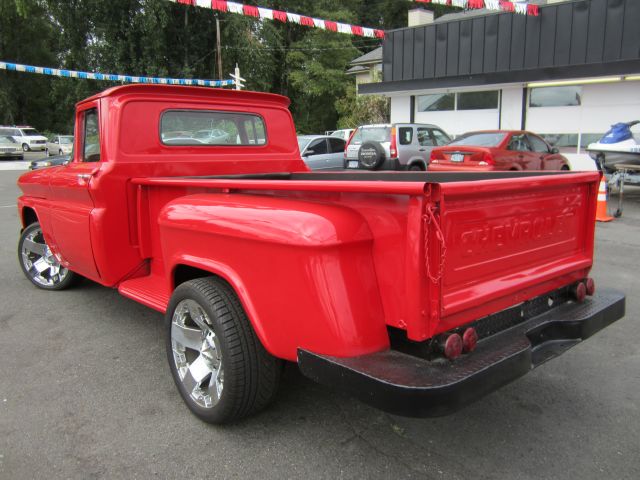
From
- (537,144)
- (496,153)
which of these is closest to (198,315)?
(496,153)

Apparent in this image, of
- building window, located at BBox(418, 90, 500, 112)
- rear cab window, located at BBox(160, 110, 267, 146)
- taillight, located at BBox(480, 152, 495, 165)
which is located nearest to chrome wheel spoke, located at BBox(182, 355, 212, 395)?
rear cab window, located at BBox(160, 110, 267, 146)

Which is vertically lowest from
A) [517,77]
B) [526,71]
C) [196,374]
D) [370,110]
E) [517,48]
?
[196,374]

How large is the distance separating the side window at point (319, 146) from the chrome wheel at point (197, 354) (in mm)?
11716

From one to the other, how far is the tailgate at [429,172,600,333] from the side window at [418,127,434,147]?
→ 38.5ft

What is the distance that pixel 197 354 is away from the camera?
3.03 metres

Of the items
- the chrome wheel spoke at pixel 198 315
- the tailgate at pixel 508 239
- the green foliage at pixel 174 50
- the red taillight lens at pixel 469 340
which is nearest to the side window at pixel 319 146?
the tailgate at pixel 508 239

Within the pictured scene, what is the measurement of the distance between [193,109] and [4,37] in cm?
4612

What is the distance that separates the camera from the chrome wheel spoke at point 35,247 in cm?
542

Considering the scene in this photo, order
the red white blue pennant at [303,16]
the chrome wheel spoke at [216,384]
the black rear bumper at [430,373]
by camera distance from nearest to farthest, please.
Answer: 1. the black rear bumper at [430,373]
2. the chrome wheel spoke at [216,384]
3. the red white blue pennant at [303,16]

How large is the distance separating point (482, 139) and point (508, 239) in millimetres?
9779

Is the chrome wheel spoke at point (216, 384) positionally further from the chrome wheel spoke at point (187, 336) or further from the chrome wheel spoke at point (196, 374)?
the chrome wheel spoke at point (187, 336)

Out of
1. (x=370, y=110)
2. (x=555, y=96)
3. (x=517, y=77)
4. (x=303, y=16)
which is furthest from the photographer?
(x=370, y=110)

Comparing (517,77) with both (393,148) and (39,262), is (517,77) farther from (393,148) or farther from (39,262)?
(39,262)

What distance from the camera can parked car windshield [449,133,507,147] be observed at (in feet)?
37.9
